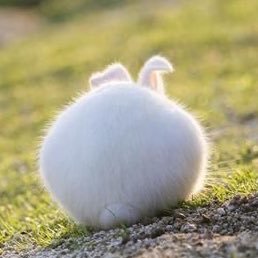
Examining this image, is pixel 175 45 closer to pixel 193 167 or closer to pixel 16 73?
pixel 16 73

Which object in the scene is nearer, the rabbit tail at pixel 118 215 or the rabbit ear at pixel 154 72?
the rabbit tail at pixel 118 215

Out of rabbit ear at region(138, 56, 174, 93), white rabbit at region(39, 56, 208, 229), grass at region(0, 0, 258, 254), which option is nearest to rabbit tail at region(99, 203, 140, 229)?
white rabbit at region(39, 56, 208, 229)

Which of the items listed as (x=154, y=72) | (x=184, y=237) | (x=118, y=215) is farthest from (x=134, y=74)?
(x=184, y=237)

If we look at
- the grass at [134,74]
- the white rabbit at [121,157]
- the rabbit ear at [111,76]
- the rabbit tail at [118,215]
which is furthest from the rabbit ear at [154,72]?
the rabbit tail at [118,215]

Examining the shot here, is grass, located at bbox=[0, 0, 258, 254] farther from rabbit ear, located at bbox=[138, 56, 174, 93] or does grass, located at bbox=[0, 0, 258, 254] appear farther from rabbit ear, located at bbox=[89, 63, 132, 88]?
rabbit ear, located at bbox=[89, 63, 132, 88]

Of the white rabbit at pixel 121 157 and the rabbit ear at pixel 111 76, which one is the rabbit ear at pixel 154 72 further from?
the white rabbit at pixel 121 157
